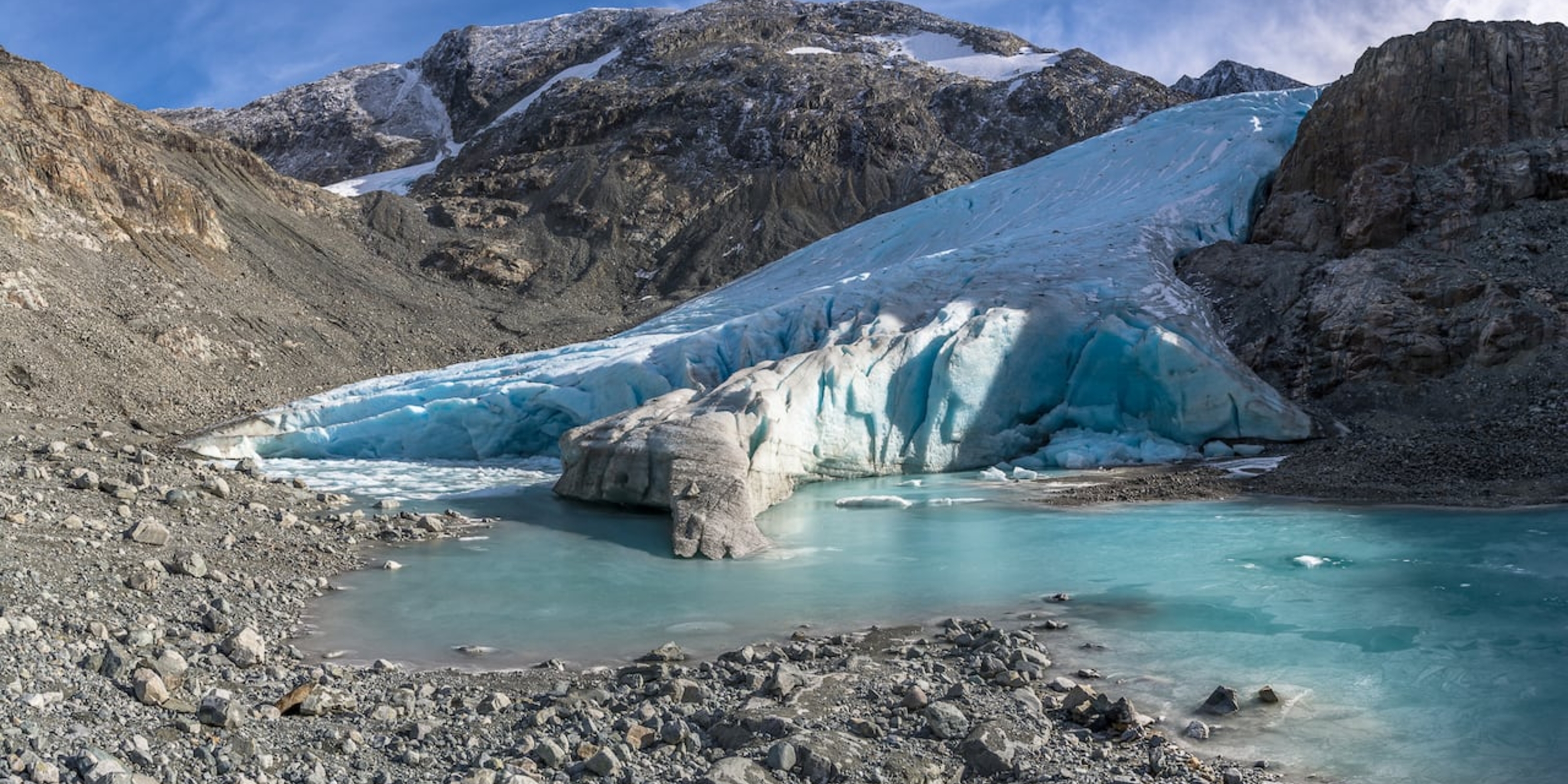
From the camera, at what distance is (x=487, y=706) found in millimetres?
5160

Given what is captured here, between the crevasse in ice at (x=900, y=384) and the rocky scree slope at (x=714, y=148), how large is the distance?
639 inches

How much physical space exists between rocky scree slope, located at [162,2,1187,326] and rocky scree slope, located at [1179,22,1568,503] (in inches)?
770

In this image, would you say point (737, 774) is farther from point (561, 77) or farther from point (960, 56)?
point (960, 56)

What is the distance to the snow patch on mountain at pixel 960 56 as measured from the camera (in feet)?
200

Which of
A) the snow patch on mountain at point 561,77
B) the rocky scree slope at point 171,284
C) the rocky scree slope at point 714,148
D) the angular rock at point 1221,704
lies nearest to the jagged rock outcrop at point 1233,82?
the rocky scree slope at point 714,148

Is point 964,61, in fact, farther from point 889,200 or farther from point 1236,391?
point 1236,391

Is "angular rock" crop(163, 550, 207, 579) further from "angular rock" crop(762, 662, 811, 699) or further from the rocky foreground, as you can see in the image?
"angular rock" crop(762, 662, 811, 699)

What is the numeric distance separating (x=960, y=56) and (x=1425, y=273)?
174ft

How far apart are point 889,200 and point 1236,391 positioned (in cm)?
3039

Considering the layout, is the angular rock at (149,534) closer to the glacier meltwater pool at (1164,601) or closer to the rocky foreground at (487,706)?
the rocky foreground at (487,706)

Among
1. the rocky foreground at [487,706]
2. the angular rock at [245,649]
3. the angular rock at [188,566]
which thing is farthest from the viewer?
the angular rock at [188,566]

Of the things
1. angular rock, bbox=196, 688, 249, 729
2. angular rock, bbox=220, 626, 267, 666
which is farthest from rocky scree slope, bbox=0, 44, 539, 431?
angular rock, bbox=196, 688, 249, 729

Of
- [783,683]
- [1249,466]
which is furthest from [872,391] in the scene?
[783,683]

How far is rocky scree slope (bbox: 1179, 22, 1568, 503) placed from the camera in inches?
508
